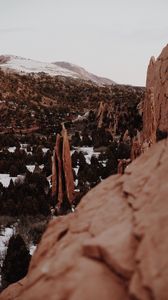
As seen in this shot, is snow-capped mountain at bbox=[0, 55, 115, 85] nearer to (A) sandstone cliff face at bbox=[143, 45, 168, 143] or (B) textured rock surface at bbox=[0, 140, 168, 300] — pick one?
(A) sandstone cliff face at bbox=[143, 45, 168, 143]

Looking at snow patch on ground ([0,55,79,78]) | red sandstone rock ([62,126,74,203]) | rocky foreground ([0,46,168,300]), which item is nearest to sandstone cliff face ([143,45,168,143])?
red sandstone rock ([62,126,74,203])

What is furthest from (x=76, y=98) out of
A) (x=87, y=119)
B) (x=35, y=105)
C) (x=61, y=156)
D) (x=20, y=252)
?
(x=20, y=252)

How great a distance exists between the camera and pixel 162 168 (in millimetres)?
3904

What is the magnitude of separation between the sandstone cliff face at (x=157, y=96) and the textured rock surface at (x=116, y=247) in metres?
13.7

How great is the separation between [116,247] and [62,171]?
15.8 metres

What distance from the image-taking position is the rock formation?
1858 cm

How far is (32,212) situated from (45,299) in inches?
525

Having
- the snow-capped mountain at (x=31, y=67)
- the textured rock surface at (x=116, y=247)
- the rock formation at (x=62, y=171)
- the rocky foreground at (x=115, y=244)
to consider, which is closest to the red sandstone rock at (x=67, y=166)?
the rock formation at (x=62, y=171)

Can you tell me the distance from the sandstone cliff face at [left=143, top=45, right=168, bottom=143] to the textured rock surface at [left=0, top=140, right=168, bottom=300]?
44.8 ft

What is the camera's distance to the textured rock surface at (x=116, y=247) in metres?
2.93

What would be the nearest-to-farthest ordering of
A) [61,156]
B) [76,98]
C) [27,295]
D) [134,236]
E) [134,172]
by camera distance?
[134,236] < [27,295] < [134,172] < [61,156] < [76,98]

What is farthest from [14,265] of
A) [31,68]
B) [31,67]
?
[31,67]

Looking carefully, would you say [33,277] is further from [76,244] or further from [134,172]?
[134,172]

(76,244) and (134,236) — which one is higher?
(134,236)
